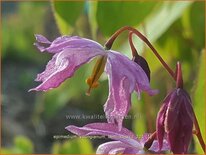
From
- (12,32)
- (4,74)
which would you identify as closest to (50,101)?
(12,32)

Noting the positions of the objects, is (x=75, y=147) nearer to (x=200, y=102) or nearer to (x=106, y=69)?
(x=200, y=102)

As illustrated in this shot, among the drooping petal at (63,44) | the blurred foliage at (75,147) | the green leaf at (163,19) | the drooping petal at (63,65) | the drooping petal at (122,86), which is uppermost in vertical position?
the green leaf at (163,19)

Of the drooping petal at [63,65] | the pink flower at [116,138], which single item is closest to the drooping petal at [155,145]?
the pink flower at [116,138]

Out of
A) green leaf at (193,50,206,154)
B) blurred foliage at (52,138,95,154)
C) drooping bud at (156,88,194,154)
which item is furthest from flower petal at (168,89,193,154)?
blurred foliage at (52,138,95,154)

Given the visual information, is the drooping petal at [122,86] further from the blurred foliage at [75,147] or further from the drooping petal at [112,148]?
the blurred foliage at [75,147]

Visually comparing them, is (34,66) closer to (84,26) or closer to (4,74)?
(4,74)

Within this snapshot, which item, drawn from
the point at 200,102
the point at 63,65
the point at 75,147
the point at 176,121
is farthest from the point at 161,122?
the point at 75,147

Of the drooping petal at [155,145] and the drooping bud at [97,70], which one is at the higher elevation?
the drooping bud at [97,70]
